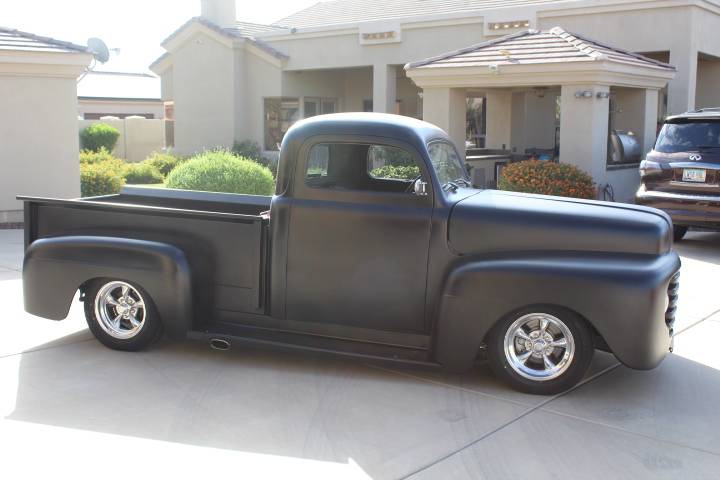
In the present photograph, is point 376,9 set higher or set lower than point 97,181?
higher

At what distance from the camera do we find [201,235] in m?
6.37

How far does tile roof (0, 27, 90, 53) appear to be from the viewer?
13789 millimetres

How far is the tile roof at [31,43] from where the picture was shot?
13.8m

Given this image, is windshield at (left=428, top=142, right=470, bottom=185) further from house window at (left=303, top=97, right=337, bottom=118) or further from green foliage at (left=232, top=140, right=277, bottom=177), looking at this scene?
house window at (left=303, top=97, right=337, bottom=118)

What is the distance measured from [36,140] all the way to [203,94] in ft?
37.8

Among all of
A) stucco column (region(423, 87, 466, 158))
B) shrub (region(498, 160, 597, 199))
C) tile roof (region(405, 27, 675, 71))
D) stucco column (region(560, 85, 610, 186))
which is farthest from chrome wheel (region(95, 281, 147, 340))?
stucco column (region(423, 87, 466, 158))

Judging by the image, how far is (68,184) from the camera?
48.3 ft

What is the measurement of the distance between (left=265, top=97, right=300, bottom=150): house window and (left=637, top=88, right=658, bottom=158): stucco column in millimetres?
10919

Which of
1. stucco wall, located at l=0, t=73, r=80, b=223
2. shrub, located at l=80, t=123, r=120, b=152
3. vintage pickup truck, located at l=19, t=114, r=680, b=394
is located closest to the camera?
vintage pickup truck, located at l=19, t=114, r=680, b=394

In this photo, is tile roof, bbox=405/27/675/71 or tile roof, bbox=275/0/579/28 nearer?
tile roof, bbox=405/27/675/71

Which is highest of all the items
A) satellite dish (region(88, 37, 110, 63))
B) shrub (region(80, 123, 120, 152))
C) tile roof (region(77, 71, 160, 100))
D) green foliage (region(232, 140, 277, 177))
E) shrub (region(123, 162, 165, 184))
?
tile roof (region(77, 71, 160, 100))

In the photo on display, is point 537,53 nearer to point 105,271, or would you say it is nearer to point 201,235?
point 201,235

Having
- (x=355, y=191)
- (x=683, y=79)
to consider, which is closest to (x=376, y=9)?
(x=683, y=79)

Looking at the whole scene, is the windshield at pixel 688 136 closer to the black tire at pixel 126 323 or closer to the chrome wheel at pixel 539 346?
the chrome wheel at pixel 539 346
